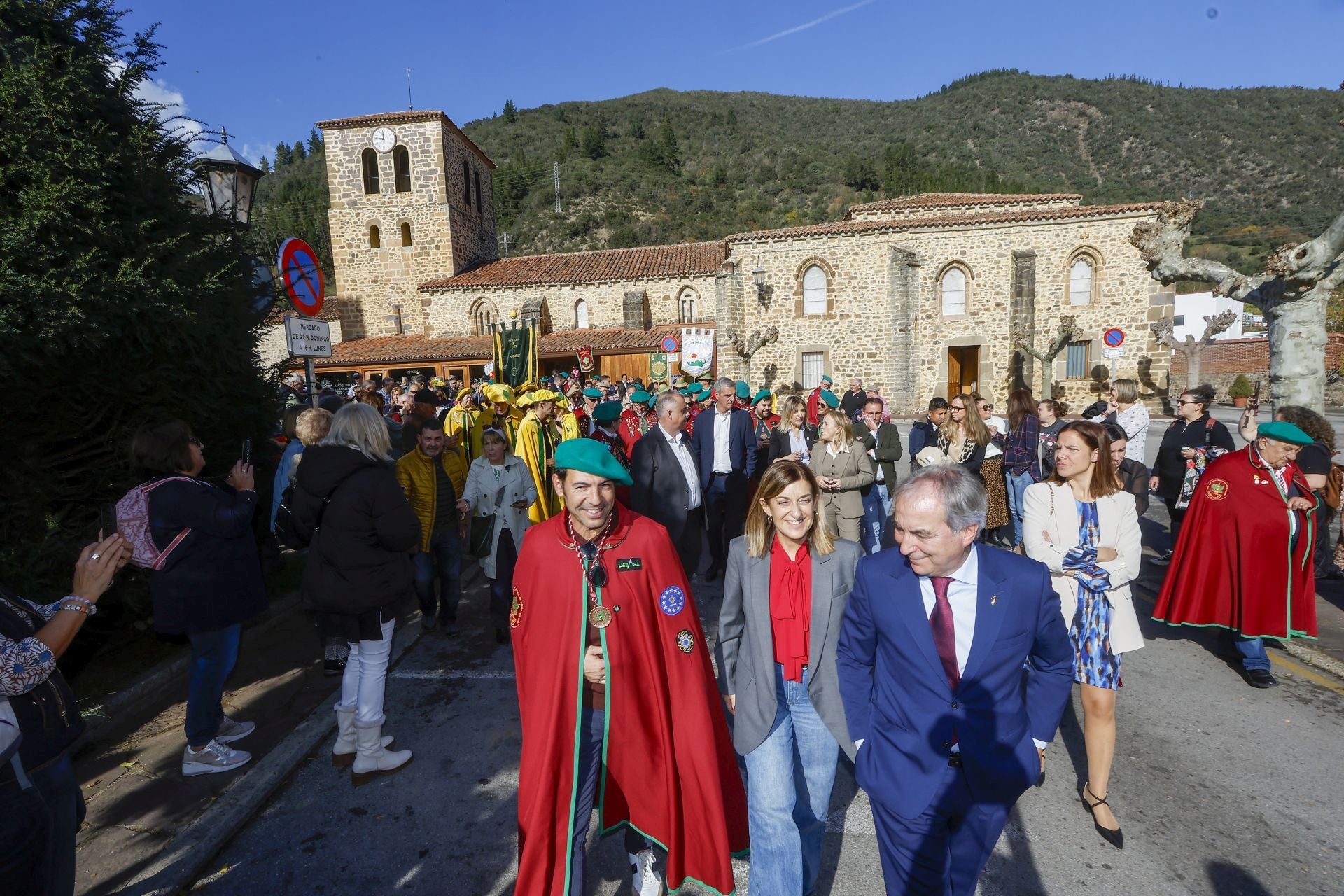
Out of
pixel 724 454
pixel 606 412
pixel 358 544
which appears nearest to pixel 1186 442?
pixel 724 454

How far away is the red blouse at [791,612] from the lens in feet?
7.97

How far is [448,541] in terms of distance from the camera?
208 inches

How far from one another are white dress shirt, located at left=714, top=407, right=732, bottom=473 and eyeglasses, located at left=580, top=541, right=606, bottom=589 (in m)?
4.18

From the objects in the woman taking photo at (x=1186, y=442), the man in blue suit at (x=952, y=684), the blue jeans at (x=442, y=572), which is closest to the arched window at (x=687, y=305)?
the woman taking photo at (x=1186, y=442)

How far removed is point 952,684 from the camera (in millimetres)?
Answer: 2018

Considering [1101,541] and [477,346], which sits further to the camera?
[477,346]

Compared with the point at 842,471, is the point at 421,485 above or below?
above

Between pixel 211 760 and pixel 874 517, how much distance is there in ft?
19.6

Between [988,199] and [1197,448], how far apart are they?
2303 centimetres

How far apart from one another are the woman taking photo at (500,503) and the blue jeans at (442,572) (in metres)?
0.40

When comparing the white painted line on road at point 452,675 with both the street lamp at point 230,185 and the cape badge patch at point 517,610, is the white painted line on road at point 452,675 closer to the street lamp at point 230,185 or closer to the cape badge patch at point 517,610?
the cape badge patch at point 517,610

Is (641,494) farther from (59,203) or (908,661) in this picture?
(59,203)

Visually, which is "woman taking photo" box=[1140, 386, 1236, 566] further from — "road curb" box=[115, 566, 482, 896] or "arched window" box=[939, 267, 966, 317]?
"arched window" box=[939, 267, 966, 317]

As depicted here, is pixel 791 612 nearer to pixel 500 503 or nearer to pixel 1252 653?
pixel 500 503
